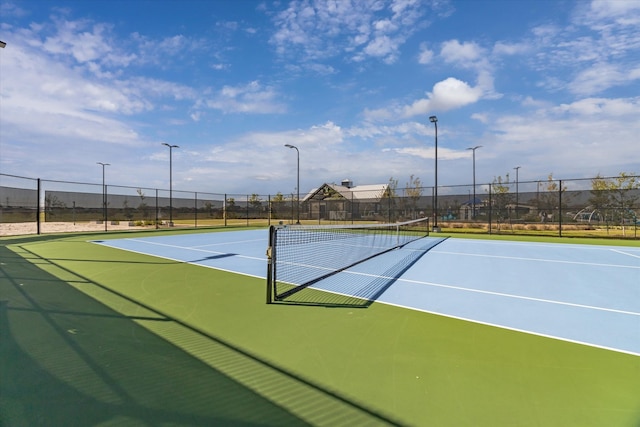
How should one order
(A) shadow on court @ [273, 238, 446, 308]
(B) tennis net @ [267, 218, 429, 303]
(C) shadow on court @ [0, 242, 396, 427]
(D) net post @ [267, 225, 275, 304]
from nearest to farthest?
(C) shadow on court @ [0, 242, 396, 427], (D) net post @ [267, 225, 275, 304], (A) shadow on court @ [273, 238, 446, 308], (B) tennis net @ [267, 218, 429, 303]

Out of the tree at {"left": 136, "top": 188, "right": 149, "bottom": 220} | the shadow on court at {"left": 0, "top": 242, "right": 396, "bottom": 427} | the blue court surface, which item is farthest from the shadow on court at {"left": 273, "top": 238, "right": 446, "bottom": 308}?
the tree at {"left": 136, "top": 188, "right": 149, "bottom": 220}

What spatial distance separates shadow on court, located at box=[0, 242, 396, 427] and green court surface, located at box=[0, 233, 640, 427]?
12mm

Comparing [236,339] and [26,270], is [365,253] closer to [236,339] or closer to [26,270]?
[236,339]

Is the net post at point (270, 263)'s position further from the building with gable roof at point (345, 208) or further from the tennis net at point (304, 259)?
the building with gable roof at point (345, 208)

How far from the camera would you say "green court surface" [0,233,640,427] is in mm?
2229

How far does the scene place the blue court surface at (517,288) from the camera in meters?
3.95

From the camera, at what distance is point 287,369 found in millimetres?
2842

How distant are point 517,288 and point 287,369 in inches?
189

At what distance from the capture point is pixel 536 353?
317 centimetres

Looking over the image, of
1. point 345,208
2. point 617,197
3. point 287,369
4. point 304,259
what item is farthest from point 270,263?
point 345,208

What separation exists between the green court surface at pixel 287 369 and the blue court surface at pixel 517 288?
1.57 ft

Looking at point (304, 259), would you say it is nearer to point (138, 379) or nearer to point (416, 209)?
point (138, 379)

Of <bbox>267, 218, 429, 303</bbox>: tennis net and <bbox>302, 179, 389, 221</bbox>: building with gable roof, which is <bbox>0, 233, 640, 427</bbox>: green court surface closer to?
<bbox>267, 218, 429, 303</bbox>: tennis net

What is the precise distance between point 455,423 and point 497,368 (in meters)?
1.01
